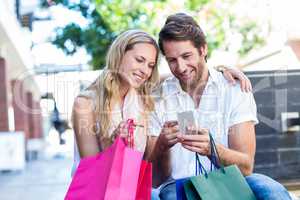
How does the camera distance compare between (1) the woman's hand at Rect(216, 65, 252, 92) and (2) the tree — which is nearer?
(1) the woman's hand at Rect(216, 65, 252, 92)

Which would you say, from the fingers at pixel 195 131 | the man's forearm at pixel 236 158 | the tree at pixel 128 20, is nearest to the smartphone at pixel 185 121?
the fingers at pixel 195 131

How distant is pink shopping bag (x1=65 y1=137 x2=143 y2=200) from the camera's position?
1.26 metres

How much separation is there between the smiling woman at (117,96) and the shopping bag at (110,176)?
16 cm

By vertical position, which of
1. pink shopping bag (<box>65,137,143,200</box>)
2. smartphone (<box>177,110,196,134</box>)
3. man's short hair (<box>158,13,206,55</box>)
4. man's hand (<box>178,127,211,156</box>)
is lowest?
pink shopping bag (<box>65,137,143,200</box>)

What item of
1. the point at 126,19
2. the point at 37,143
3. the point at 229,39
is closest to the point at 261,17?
the point at 229,39

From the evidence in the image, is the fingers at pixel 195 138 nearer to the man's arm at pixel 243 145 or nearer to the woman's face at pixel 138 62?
the man's arm at pixel 243 145

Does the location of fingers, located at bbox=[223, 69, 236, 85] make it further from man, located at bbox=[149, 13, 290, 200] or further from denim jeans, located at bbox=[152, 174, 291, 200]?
denim jeans, located at bbox=[152, 174, 291, 200]

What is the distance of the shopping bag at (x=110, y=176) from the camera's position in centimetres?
126

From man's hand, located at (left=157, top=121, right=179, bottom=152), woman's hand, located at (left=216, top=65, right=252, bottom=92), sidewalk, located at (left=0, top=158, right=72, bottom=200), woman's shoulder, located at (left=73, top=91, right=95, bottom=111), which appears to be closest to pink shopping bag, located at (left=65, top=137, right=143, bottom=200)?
man's hand, located at (left=157, top=121, right=179, bottom=152)

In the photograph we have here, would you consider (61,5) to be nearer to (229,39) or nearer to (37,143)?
(229,39)

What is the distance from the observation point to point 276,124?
210cm

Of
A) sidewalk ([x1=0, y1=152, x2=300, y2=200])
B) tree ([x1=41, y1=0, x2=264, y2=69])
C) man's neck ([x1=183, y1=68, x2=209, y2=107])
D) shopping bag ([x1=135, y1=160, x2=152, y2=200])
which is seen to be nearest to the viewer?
shopping bag ([x1=135, y1=160, x2=152, y2=200])

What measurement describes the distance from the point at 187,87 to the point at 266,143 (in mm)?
699

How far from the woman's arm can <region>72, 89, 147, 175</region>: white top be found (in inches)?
1.0
